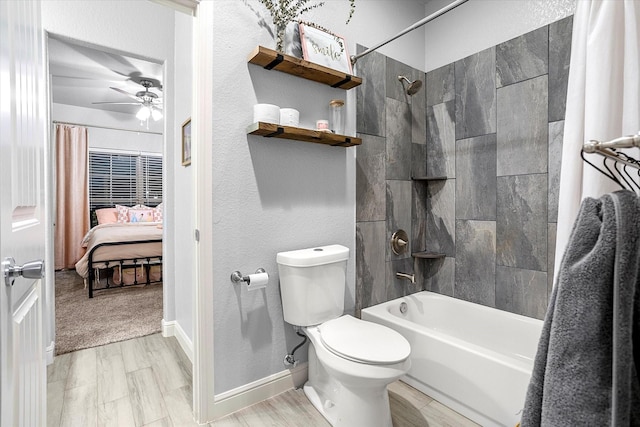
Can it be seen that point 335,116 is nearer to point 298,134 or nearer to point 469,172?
point 298,134

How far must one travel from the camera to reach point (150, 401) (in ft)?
5.84

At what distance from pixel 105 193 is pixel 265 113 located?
18.1 ft

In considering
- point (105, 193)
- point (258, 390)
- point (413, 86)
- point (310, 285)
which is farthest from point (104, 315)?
point (105, 193)

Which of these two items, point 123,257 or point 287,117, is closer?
point 287,117

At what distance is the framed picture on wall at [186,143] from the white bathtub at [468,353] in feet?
5.35

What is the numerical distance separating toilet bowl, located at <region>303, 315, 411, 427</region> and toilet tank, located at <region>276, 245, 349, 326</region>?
0.30 ft

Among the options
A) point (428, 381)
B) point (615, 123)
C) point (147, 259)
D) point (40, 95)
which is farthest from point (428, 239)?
point (147, 259)

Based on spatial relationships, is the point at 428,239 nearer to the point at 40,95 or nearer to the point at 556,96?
the point at 556,96

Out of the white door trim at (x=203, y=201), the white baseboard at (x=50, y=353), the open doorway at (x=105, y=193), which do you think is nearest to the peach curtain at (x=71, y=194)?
the open doorway at (x=105, y=193)

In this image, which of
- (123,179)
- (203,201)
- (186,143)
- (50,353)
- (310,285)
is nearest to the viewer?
(203,201)

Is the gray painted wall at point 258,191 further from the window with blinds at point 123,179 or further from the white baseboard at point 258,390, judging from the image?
the window with blinds at point 123,179

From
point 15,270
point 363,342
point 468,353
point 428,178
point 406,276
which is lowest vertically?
point 468,353

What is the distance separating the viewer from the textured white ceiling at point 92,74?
10.9 ft

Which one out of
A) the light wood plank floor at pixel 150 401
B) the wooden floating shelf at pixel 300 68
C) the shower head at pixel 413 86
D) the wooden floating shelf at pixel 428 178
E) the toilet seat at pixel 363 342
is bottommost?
the light wood plank floor at pixel 150 401
